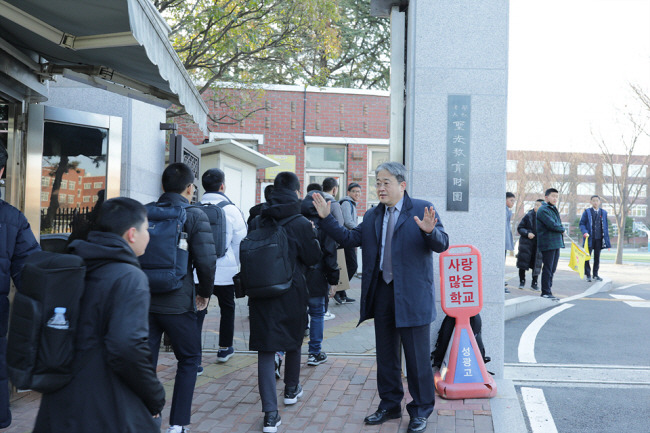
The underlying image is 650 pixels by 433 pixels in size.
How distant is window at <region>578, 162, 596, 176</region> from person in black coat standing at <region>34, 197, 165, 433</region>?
34317 millimetres

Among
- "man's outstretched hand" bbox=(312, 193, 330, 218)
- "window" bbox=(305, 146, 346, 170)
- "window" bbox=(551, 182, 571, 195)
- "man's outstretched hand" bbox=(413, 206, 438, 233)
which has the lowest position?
"man's outstretched hand" bbox=(413, 206, 438, 233)

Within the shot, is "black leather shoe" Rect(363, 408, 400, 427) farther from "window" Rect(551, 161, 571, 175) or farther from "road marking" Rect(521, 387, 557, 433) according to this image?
"window" Rect(551, 161, 571, 175)

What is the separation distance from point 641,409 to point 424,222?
251cm

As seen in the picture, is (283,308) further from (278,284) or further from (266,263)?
(266,263)

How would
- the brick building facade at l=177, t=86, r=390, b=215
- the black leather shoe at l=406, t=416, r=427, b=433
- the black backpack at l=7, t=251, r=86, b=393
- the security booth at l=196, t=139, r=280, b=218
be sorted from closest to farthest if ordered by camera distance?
the black backpack at l=7, t=251, r=86, b=393 < the black leather shoe at l=406, t=416, r=427, b=433 < the security booth at l=196, t=139, r=280, b=218 < the brick building facade at l=177, t=86, r=390, b=215

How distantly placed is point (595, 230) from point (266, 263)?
Result: 11.3 metres

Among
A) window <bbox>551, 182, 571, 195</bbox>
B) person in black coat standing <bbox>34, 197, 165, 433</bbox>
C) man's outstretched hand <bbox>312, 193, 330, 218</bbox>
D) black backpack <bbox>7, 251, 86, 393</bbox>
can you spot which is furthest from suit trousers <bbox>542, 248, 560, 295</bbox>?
window <bbox>551, 182, 571, 195</bbox>

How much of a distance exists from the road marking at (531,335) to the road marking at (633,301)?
1222 millimetres

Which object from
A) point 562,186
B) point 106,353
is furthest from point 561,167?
point 106,353

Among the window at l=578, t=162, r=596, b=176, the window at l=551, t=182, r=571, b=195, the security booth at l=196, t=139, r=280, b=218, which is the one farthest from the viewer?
the window at l=551, t=182, r=571, b=195

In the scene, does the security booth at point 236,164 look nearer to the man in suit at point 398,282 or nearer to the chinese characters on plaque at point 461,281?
the chinese characters on plaque at point 461,281

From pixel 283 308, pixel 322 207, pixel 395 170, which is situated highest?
pixel 395 170

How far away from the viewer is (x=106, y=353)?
7.24ft

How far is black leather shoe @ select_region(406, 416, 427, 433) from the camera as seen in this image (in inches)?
159
